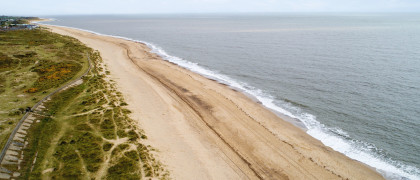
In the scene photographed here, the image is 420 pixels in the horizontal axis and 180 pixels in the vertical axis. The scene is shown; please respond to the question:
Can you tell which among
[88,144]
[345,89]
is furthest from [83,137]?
[345,89]

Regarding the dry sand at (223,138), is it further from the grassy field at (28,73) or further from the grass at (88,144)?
the grassy field at (28,73)

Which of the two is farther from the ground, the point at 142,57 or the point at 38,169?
the point at 142,57

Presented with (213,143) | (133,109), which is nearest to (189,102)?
(133,109)

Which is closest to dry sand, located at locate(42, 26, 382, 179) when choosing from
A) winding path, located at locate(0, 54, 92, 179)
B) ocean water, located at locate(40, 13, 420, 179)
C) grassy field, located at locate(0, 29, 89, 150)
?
ocean water, located at locate(40, 13, 420, 179)

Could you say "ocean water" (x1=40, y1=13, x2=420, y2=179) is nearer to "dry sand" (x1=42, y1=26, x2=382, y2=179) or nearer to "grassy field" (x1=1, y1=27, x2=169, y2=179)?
"dry sand" (x1=42, y1=26, x2=382, y2=179)

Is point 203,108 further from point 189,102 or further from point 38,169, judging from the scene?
point 38,169

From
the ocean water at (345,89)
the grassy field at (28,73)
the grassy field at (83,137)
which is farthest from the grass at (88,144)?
the ocean water at (345,89)
